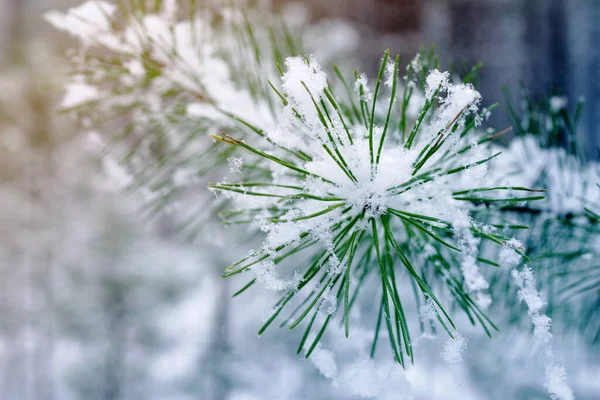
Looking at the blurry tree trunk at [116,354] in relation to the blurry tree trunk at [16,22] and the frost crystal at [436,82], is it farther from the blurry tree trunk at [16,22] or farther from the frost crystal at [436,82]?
the frost crystal at [436,82]

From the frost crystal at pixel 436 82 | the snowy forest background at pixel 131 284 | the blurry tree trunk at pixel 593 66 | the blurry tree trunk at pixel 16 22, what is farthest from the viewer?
the blurry tree trunk at pixel 16 22

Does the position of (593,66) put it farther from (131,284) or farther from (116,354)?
(116,354)

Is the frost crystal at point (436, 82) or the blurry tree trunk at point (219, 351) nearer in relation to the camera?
the frost crystal at point (436, 82)

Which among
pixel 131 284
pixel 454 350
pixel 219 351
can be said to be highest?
pixel 131 284

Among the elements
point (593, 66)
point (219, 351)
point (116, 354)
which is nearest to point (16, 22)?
point (116, 354)

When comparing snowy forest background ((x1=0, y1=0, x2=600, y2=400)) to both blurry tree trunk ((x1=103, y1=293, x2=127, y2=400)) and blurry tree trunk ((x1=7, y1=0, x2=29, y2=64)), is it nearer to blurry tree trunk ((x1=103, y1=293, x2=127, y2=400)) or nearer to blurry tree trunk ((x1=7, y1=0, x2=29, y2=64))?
blurry tree trunk ((x1=103, y1=293, x2=127, y2=400))

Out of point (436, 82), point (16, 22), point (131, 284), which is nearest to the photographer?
point (436, 82)

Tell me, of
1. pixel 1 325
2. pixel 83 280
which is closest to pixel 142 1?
pixel 83 280

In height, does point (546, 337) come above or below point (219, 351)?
below

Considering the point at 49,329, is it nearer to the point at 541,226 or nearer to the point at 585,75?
the point at 541,226

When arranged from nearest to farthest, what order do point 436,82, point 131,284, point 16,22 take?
1. point 436,82
2. point 131,284
3. point 16,22

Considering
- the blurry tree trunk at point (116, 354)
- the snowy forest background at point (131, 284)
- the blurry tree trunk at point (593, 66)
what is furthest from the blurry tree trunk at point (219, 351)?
the blurry tree trunk at point (593, 66)

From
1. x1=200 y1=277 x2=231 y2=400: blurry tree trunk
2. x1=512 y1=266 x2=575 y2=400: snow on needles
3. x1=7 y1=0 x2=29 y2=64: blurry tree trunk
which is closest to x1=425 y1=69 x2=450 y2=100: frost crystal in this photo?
x1=512 y1=266 x2=575 y2=400: snow on needles

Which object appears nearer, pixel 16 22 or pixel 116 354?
pixel 116 354
